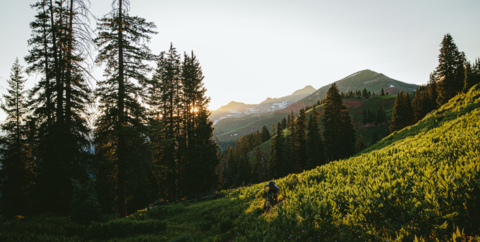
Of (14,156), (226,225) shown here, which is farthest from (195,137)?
(14,156)

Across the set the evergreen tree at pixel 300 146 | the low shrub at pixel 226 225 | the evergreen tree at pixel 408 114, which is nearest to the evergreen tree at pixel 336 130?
the evergreen tree at pixel 300 146

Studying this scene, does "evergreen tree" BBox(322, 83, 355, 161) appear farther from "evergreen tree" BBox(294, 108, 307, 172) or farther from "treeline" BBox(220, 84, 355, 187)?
"evergreen tree" BBox(294, 108, 307, 172)

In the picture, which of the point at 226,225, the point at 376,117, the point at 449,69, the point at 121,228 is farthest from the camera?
the point at 376,117

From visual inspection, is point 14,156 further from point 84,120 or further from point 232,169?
point 232,169

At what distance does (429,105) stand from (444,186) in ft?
241

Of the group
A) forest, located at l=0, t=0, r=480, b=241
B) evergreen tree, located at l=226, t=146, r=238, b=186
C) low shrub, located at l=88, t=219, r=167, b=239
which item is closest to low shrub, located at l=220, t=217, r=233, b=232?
forest, located at l=0, t=0, r=480, b=241

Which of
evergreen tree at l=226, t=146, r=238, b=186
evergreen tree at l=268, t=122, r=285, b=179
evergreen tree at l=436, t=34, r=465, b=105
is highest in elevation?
evergreen tree at l=436, t=34, r=465, b=105

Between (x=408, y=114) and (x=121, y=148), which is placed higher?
(x=408, y=114)

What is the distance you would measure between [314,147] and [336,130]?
5.59 metres

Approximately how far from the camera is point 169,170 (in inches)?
672

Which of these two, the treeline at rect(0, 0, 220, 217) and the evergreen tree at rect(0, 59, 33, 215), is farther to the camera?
the evergreen tree at rect(0, 59, 33, 215)

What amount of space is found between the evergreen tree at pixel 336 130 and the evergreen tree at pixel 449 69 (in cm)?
2221

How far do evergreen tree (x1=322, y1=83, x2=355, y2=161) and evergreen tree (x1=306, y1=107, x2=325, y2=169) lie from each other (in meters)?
1.63

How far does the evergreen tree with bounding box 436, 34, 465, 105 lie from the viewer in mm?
36750
